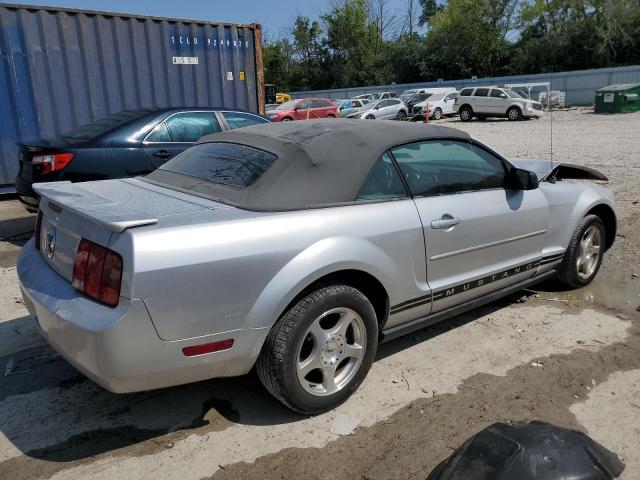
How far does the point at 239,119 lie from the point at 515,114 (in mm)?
23792

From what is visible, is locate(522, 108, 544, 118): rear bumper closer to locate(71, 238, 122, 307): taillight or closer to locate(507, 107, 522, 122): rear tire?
locate(507, 107, 522, 122): rear tire

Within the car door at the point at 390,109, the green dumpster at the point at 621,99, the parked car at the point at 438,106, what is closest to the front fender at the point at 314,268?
the car door at the point at 390,109

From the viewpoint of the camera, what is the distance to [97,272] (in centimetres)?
241

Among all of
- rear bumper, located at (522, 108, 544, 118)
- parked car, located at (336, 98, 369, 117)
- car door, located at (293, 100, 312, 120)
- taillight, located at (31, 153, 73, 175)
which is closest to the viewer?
taillight, located at (31, 153, 73, 175)

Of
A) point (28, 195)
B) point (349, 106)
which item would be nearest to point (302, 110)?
point (349, 106)

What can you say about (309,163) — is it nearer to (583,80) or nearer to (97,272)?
(97,272)

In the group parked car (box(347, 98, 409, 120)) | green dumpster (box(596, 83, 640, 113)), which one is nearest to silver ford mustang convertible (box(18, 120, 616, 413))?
parked car (box(347, 98, 409, 120))

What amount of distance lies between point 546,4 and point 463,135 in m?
52.9

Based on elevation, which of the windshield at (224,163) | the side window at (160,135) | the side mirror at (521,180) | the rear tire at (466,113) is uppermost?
the windshield at (224,163)

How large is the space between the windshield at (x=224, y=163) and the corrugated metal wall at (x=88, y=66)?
229 inches

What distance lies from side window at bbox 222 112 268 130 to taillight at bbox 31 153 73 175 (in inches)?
83.0

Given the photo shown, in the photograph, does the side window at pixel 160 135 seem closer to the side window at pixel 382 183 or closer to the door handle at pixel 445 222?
the side window at pixel 382 183

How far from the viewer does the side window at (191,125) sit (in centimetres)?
646

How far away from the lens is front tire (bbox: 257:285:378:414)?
8.67 ft
